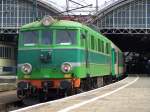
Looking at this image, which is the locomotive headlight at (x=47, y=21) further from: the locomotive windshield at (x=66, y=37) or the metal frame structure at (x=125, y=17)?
the metal frame structure at (x=125, y=17)

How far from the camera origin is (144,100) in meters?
18.7

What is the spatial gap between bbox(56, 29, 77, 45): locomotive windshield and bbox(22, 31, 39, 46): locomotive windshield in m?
0.90

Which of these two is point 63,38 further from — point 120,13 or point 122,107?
point 120,13

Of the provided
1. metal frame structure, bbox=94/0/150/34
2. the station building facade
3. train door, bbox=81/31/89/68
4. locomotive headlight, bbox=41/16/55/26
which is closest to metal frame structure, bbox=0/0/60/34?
the station building facade

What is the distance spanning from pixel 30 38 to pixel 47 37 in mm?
747

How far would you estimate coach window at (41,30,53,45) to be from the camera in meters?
20.5

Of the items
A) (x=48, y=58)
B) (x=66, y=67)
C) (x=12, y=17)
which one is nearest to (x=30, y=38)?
(x=48, y=58)

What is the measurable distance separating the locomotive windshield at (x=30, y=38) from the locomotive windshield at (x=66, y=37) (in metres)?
0.90

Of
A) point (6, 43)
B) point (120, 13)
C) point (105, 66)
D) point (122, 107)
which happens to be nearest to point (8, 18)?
point (6, 43)

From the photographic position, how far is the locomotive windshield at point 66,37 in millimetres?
20484

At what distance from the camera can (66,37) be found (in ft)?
67.7

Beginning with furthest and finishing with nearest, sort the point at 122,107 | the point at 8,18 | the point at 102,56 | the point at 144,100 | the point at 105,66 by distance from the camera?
the point at 8,18
the point at 105,66
the point at 102,56
the point at 144,100
the point at 122,107

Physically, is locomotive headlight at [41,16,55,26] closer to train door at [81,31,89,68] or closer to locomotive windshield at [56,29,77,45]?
locomotive windshield at [56,29,77,45]

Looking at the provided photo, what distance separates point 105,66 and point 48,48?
10.2 m
